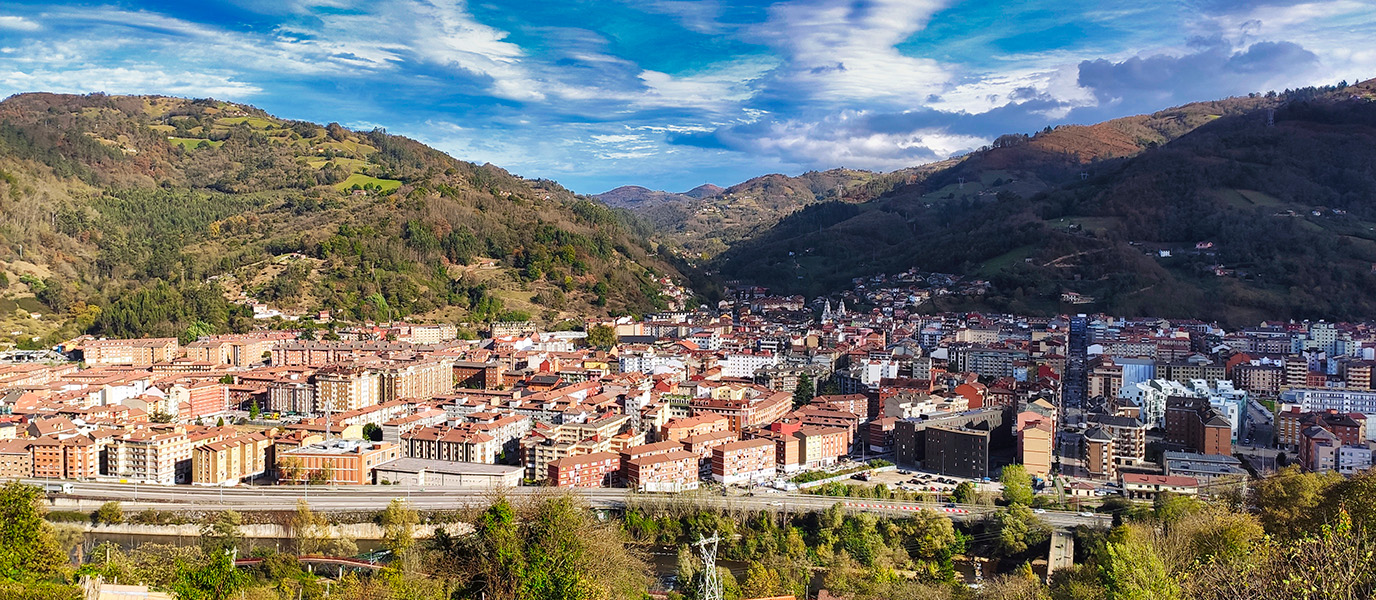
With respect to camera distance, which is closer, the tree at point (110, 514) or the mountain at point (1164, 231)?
the tree at point (110, 514)

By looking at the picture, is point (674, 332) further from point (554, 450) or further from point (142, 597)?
point (142, 597)

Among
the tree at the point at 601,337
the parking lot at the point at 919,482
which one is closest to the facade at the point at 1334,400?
the parking lot at the point at 919,482

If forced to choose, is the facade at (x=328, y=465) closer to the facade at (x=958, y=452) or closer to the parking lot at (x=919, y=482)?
the parking lot at (x=919, y=482)

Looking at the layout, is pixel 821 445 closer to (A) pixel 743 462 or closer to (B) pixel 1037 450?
(A) pixel 743 462

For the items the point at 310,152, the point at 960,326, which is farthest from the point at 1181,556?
the point at 310,152

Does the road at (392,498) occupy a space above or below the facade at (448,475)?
below

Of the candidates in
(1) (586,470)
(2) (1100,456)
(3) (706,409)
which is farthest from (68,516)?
(2) (1100,456)
